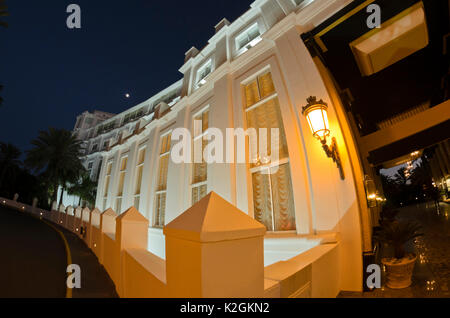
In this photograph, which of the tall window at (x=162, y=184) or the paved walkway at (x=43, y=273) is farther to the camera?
the tall window at (x=162, y=184)

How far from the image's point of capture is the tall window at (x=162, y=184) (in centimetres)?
1004

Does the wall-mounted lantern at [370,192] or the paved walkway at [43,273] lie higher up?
the wall-mounted lantern at [370,192]

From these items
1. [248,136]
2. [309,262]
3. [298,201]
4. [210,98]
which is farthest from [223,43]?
[309,262]

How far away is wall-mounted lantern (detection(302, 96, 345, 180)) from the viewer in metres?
3.67

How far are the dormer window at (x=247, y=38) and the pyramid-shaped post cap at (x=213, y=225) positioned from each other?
8405 mm

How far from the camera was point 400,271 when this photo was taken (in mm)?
3475

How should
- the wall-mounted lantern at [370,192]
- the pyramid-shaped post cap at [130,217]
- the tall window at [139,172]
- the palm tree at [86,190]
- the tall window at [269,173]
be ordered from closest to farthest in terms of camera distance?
the pyramid-shaped post cap at [130,217], the wall-mounted lantern at [370,192], the tall window at [269,173], the tall window at [139,172], the palm tree at [86,190]

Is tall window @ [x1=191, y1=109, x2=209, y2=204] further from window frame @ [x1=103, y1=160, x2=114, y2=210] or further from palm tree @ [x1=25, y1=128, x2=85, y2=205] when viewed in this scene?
palm tree @ [x1=25, y1=128, x2=85, y2=205]

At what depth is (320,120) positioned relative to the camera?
146 inches

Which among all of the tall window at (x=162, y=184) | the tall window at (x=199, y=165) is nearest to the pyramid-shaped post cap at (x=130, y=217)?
the tall window at (x=199, y=165)

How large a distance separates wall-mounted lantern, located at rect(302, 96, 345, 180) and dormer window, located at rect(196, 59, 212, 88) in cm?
760

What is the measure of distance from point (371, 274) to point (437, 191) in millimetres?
24050

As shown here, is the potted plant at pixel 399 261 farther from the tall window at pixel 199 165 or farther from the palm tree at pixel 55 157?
the palm tree at pixel 55 157

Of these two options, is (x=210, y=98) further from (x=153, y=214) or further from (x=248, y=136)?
(x=153, y=214)
